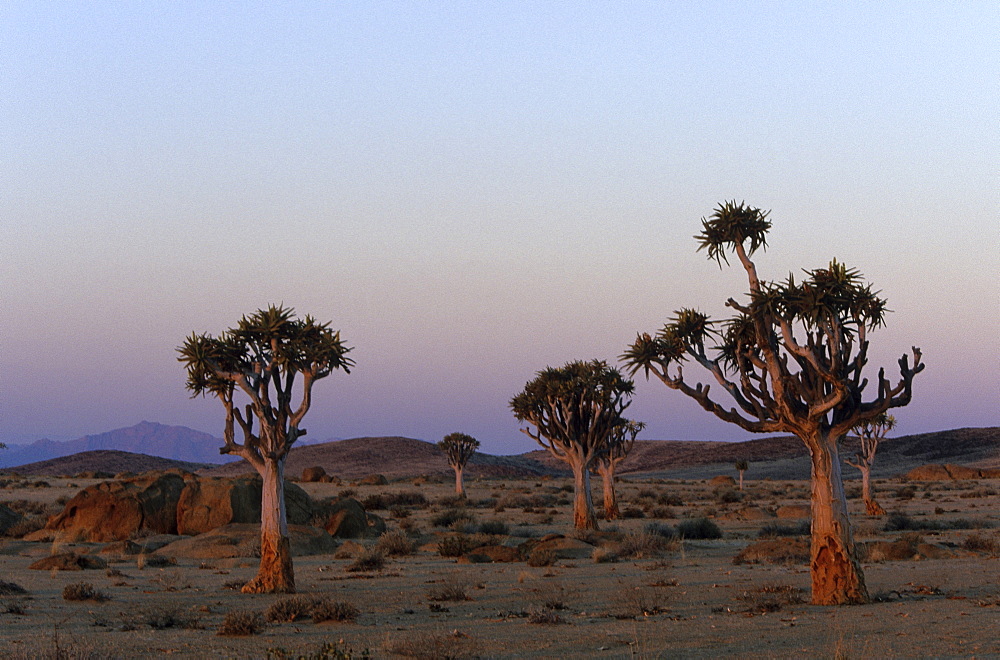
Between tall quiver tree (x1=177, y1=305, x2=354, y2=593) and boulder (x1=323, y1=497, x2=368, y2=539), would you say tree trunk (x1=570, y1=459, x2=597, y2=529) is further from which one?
tall quiver tree (x1=177, y1=305, x2=354, y2=593)

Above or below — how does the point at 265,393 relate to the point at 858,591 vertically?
above

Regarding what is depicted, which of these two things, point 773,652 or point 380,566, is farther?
point 380,566

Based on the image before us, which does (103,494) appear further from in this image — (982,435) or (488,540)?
(982,435)

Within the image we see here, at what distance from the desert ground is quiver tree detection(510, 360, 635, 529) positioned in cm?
342

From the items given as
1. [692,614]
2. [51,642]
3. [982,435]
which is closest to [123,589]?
[51,642]

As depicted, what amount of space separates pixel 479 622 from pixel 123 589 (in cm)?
811

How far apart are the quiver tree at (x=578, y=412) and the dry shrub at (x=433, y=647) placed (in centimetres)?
2049

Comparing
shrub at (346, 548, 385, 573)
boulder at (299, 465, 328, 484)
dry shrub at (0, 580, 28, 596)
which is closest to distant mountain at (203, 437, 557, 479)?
boulder at (299, 465, 328, 484)

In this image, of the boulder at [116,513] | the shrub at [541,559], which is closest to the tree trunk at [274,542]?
the shrub at [541,559]

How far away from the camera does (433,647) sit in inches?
419

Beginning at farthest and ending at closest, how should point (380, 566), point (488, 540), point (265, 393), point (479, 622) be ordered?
point (488, 540), point (380, 566), point (265, 393), point (479, 622)

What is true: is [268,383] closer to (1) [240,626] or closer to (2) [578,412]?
(1) [240,626]

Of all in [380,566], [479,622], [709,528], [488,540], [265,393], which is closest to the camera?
[479,622]

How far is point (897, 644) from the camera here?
37.0ft
